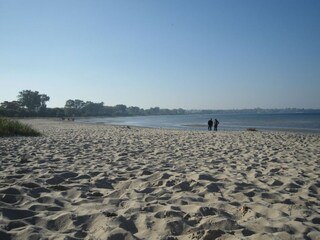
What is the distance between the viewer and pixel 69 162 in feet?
23.0

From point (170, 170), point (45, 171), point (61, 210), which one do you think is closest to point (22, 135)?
point (45, 171)

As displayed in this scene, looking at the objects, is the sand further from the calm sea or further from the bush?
the calm sea

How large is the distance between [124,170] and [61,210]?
8.48ft

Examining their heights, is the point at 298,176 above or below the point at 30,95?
below

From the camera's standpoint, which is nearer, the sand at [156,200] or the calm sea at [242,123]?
the sand at [156,200]

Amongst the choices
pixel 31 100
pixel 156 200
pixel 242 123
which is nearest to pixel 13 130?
pixel 156 200

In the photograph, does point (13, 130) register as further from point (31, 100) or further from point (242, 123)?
point (31, 100)

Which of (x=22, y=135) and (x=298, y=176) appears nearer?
(x=298, y=176)

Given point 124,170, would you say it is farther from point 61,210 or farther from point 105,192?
point 61,210

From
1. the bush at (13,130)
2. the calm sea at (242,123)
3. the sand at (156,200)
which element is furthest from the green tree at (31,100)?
the sand at (156,200)

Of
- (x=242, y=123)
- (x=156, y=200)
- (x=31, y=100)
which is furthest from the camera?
(x=31, y=100)

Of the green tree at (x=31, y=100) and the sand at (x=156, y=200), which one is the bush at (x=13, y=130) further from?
the green tree at (x=31, y=100)

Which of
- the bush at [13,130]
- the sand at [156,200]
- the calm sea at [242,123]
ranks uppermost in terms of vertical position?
the bush at [13,130]

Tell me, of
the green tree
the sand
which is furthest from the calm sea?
the green tree
